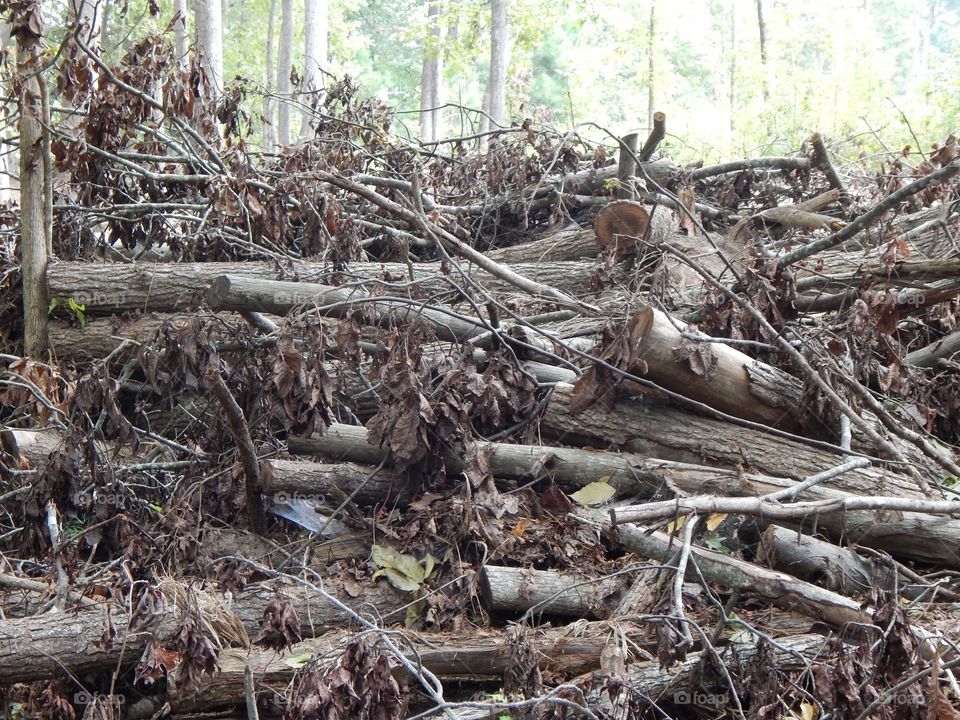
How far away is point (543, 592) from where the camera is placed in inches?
142

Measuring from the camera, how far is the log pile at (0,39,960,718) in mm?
3035

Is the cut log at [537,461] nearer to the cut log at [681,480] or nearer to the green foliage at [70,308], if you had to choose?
the cut log at [681,480]

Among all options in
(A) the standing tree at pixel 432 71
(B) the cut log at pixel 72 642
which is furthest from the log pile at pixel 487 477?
(A) the standing tree at pixel 432 71

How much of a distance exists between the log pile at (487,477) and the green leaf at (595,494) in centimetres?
2

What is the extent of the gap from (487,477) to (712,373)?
46.3 inches

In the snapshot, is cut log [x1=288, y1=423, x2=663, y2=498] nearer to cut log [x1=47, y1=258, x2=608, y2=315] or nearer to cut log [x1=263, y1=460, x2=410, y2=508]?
cut log [x1=263, y1=460, x2=410, y2=508]

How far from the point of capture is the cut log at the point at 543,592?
3.56 m

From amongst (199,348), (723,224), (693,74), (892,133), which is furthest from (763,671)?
(693,74)

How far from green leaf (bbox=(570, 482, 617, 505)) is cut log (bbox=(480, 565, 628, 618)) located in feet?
1.63

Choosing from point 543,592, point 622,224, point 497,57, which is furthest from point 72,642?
point 497,57

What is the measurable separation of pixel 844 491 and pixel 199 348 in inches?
119

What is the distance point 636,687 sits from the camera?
308 cm

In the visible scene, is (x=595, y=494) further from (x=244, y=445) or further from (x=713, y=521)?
(x=244, y=445)

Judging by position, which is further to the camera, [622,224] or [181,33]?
[181,33]
